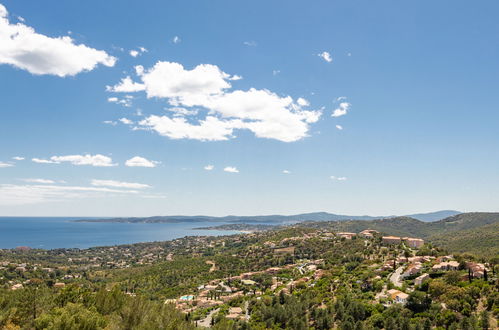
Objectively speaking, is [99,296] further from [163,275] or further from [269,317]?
[163,275]

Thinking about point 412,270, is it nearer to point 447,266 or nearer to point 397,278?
point 397,278

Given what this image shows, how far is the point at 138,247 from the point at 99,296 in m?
154

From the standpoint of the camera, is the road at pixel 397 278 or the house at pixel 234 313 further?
the road at pixel 397 278

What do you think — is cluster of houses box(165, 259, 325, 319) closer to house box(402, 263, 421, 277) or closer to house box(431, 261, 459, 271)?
house box(402, 263, 421, 277)

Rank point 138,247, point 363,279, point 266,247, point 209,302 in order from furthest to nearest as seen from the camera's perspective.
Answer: point 138,247
point 266,247
point 209,302
point 363,279

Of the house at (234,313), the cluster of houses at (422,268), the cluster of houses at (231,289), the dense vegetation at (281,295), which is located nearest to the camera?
the dense vegetation at (281,295)

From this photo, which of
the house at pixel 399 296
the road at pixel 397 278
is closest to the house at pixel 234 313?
the house at pixel 399 296

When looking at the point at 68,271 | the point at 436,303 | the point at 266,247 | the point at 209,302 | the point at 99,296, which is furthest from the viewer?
the point at 266,247

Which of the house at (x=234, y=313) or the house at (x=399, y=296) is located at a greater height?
the house at (x=399, y=296)

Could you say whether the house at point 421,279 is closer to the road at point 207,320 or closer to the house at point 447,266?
the house at point 447,266

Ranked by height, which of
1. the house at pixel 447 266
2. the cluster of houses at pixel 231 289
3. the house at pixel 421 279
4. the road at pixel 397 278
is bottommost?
the cluster of houses at pixel 231 289

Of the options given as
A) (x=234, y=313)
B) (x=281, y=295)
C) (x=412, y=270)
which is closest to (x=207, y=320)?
(x=234, y=313)

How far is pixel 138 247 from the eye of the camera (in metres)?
171

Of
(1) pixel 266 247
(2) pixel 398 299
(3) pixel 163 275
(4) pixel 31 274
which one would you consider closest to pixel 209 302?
(3) pixel 163 275
